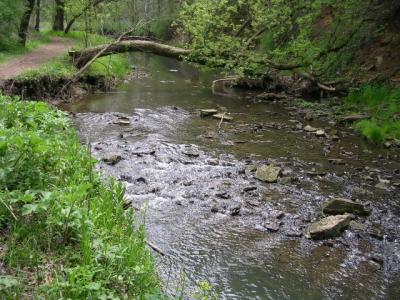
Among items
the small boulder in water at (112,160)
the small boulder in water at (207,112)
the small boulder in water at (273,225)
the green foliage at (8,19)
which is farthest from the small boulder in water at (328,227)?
the green foliage at (8,19)

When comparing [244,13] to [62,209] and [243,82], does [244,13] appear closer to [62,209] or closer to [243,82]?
[243,82]

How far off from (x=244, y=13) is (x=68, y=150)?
2051cm

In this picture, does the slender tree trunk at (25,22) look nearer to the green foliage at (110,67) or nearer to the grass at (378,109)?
the green foliage at (110,67)

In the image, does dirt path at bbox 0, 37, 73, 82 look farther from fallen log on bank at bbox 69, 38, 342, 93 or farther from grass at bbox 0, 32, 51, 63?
fallen log on bank at bbox 69, 38, 342, 93

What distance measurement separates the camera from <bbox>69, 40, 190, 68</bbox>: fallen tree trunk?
19.7 m

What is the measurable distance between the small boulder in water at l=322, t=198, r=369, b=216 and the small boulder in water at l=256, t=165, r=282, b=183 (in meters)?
1.80

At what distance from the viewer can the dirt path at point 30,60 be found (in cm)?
1678

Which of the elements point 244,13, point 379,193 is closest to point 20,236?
point 379,193

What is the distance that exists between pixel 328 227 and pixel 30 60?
17.2m

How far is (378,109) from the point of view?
1519 centimetres

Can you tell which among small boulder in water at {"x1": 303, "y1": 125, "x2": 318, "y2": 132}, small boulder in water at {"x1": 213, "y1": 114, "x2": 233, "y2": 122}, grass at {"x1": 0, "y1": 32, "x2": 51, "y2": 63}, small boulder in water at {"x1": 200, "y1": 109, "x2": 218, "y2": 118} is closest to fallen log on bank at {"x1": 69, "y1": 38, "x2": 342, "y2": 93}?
grass at {"x1": 0, "y1": 32, "x2": 51, "y2": 63}

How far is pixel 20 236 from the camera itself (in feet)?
15.4

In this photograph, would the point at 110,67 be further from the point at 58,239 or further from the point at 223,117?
the point at 58,239

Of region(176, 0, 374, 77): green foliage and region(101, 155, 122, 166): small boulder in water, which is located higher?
region(176, 0, 374, 77): green foliage
